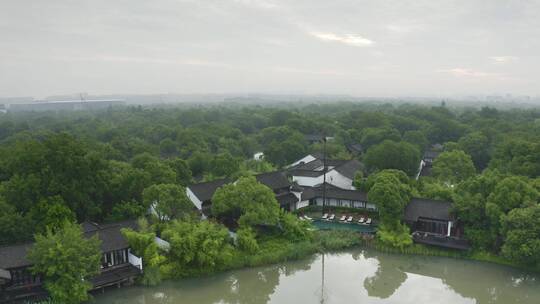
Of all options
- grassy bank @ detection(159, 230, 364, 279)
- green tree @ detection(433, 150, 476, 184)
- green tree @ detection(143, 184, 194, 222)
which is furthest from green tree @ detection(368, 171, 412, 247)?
green tree @ detection(143, 184, 194, 222)

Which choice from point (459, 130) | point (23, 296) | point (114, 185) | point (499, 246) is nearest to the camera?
point (23, 296)

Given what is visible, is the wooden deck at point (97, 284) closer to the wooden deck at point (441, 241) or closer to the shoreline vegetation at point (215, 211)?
the shoreline vegetation at point (215, 211)

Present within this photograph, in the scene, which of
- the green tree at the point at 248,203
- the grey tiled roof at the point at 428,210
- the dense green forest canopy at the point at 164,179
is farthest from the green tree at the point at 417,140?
the green tree at the point at 248,203

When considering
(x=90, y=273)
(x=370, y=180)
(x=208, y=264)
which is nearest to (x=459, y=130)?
(x=370, y=180)

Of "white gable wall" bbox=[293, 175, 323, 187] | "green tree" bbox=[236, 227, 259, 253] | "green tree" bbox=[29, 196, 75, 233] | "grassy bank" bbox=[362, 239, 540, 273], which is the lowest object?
"grassy bank" bbox=[362, 239, 540, 273]

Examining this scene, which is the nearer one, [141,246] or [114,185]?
[141,246]

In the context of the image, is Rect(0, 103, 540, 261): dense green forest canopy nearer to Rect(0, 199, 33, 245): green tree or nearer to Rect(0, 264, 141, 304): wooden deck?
Rect(0, 199, 33, 245): green tree

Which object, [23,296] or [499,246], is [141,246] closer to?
[23,296]
